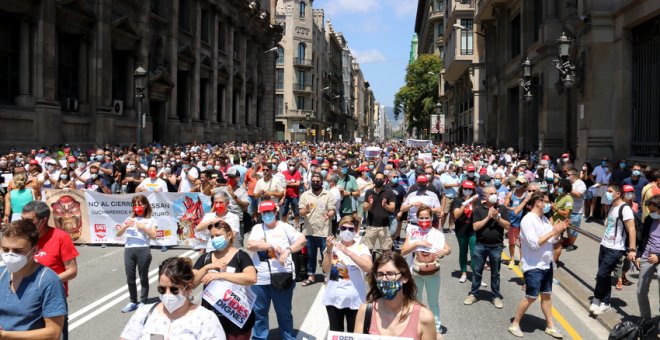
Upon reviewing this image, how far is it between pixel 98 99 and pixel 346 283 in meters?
24.9

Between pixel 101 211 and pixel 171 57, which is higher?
pixel 171 57

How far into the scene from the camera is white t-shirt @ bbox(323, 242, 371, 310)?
598 cm

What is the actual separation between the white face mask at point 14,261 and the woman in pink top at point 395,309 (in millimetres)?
2283

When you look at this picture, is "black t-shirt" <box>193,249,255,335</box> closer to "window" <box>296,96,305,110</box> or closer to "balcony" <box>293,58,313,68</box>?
"window" <box>296,96,305,110</box>

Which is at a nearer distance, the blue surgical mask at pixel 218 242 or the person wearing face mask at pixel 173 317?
the person wearing face mask at pixel 173 317

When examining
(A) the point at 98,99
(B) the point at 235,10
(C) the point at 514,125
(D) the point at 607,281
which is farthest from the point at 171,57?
(D) the point at 607,281

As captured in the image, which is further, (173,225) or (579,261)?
(173,225)

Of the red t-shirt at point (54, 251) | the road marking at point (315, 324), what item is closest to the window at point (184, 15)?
the road marking at point (315, 324)

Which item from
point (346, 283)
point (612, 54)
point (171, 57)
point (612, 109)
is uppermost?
point (171, 57)

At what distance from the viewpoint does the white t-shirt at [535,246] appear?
7215 mm

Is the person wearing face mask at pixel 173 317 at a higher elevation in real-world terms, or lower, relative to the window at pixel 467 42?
lower

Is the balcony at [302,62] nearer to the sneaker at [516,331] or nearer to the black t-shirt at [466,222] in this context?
the black t-shirt at [466,222]

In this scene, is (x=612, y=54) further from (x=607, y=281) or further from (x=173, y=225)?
(x=173, y=225)

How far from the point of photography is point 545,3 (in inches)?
971
